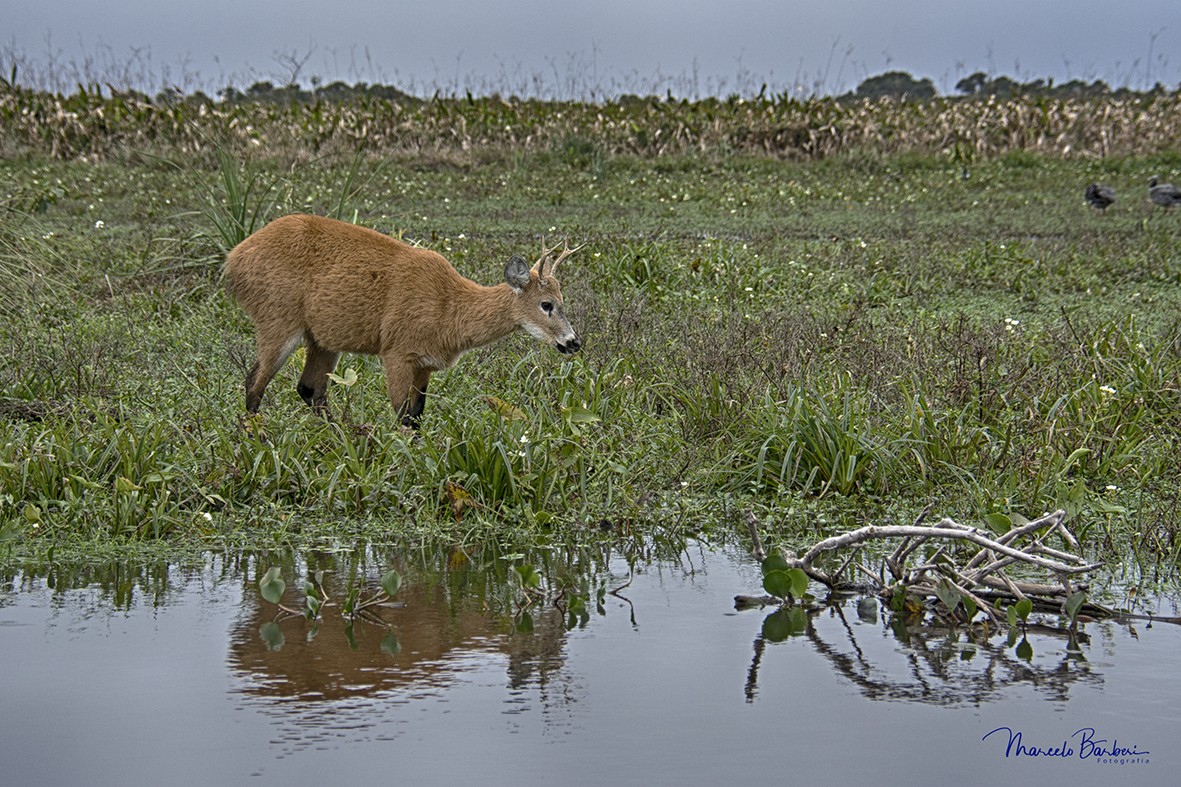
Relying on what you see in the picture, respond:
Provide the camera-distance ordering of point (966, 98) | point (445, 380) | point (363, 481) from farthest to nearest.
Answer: point (966, 98)
point (445, 380)
point (363, 481)

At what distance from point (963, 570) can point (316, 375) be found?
4616 mm

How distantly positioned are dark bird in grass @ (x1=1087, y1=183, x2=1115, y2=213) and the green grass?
3139 millimetres

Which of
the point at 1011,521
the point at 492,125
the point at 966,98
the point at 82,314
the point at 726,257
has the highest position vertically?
the point at 966,98

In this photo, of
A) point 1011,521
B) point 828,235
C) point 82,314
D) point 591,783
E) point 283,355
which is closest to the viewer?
point 591,783

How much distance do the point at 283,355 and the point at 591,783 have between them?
4.97 meters

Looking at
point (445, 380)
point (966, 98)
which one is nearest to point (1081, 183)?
point (966, 98)

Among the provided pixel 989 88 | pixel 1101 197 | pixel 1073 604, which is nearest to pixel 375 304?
pixel 1073 604

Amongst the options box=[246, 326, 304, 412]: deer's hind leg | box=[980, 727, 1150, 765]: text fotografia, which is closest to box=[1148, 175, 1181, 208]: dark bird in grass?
box=[246, 326, 304, 412]: deer's hind leg

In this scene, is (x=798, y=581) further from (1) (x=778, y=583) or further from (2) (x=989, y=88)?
(2) (x=989, y=88)

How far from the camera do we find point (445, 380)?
9203mm

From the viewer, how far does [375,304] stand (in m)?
8.33

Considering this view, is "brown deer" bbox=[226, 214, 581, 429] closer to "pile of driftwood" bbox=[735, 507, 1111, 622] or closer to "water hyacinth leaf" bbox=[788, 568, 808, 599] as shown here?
"pile of driftwood" bbox=[735, 507, 1111, 622]

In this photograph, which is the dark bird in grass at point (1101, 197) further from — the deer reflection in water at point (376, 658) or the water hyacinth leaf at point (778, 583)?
the deer reflection in water at point (376, 658)

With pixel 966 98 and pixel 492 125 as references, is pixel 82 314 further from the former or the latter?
pixel 966 98
